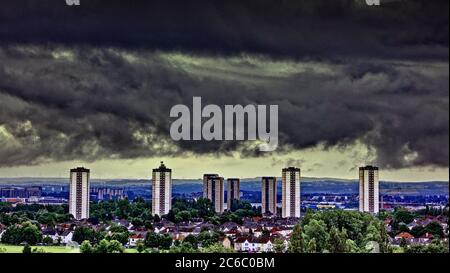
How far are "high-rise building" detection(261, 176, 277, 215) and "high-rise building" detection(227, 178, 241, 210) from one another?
331mm

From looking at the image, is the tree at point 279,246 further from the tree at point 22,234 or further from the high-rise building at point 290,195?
the tree at point 22,234

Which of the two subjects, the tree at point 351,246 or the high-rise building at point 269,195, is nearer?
the tree at point 351,246

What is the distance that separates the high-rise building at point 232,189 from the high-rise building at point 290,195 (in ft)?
2.01

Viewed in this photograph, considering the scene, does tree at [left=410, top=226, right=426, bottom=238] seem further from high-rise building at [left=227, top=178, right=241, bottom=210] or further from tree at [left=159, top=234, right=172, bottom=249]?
tree at [left=159, top=234, right=172, bottom=249]

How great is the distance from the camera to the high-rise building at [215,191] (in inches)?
417

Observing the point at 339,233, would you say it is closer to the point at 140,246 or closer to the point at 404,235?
the point at 404,235

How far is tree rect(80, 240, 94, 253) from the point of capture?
34.5 feet

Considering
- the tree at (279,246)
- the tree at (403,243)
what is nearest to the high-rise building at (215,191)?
the tree at (279,246)

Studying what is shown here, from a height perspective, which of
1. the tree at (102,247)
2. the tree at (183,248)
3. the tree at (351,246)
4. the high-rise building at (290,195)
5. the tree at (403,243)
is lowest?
the tree at (102,247)

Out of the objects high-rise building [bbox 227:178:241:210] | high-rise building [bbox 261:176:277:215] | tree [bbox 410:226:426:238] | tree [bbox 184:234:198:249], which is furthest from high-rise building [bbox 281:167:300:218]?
tree [bbox 410:226:426:238]

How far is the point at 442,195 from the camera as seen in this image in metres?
10.3

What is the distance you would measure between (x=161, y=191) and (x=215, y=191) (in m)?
0.81
